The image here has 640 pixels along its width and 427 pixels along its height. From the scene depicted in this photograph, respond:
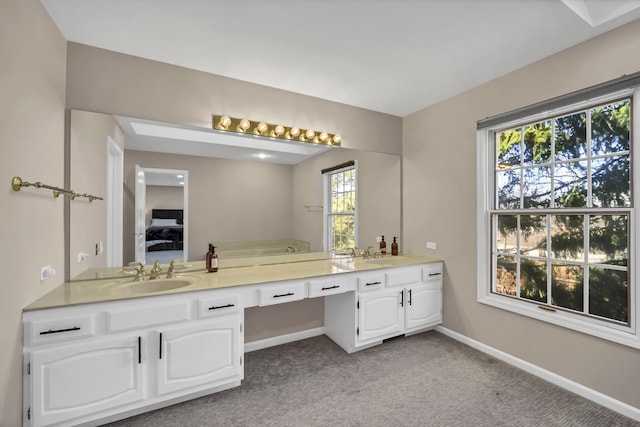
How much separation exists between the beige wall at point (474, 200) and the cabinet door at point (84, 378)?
2671 millimetres

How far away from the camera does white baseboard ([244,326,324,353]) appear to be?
2.54m

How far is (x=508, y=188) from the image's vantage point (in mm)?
2447

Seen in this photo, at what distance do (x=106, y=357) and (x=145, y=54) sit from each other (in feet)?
6.64

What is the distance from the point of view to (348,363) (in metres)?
2.33

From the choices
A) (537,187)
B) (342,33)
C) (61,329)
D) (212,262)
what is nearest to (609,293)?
(537,187)

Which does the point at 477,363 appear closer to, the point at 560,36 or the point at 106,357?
the point at 560,36

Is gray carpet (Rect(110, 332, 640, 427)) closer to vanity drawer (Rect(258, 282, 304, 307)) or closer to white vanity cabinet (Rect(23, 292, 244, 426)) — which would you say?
white vanity cabinet (Rect(23, 292, 244, 426))

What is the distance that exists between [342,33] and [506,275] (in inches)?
93.0

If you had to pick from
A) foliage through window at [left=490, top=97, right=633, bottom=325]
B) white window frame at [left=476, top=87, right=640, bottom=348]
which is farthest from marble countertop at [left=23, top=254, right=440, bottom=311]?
foliage through window at [left=490, top=97, right=633, bottom=325]

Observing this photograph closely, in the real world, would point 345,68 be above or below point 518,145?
above

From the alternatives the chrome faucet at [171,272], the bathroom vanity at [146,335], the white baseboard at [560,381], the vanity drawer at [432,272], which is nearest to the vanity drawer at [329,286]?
the bathroom vanity at [146,335]

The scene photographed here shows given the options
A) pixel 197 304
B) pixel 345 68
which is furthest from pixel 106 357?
pixel 345 68

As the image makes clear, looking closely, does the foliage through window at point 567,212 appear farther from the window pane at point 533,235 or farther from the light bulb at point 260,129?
the light bulb at point 260,129

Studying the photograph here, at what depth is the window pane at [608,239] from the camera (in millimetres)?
1787
